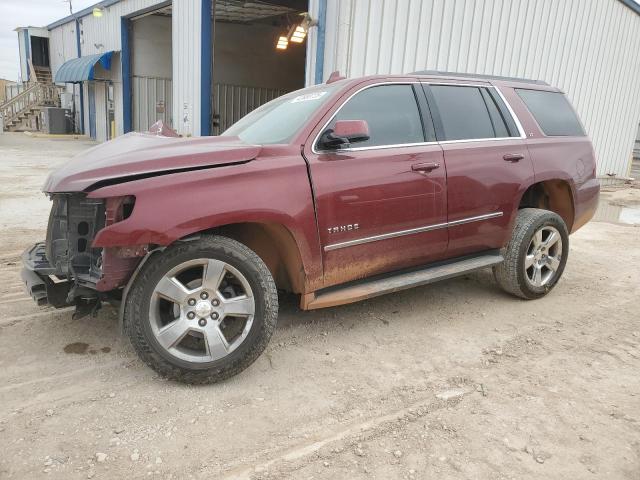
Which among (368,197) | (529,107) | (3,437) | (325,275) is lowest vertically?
(3,437)

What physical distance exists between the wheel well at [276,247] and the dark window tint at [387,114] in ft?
2.70

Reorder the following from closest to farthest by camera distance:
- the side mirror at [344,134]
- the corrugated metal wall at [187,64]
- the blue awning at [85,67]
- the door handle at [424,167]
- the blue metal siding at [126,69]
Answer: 1. the side mirror at [344,134]
2. the door handle at [424,167]
3. the corrugated metal wall at [187,64]
4. the blue metal siding at [126,69]
5. the blue awning at [85,67]

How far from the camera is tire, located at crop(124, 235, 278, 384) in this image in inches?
115

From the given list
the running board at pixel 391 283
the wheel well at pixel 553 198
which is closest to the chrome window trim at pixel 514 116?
the wheel well at pixel 553 198

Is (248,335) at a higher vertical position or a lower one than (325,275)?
lower

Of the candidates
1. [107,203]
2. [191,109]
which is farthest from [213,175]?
[191,109]

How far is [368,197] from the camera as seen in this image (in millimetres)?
3527

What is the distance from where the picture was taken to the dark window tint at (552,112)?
15.5ft

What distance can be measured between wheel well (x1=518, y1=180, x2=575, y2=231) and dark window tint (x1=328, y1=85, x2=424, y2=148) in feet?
5.11

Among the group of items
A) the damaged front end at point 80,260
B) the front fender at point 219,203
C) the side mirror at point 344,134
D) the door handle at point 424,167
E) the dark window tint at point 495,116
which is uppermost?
the dark window tint at point 495,116

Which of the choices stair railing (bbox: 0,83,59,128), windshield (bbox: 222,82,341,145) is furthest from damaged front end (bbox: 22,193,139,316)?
stair railing (bbox: 0,83,59,128)

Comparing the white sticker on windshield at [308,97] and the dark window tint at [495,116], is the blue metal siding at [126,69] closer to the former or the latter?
the white sticker on windshield at [308,97]

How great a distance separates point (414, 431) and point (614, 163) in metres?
14.4

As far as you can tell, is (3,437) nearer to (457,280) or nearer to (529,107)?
(457,280)
